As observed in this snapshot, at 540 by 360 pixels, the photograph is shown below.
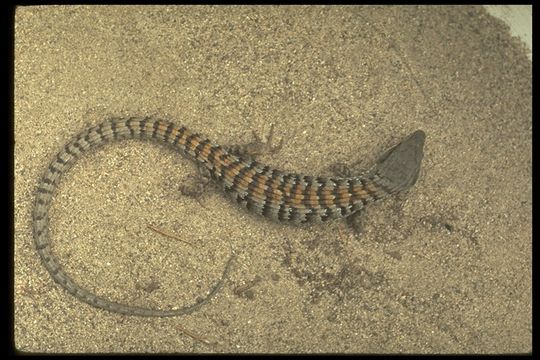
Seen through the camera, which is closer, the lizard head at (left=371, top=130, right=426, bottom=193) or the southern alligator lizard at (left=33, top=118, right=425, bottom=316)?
the southern alligator lizard at (left=33, top=118, right=425, bottom=316)

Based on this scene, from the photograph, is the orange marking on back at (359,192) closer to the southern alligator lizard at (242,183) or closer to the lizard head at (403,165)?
the southern alligator lizard at (242,183)

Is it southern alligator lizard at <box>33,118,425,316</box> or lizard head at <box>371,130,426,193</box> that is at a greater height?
lizard head at <box>371,130,426,193</box>

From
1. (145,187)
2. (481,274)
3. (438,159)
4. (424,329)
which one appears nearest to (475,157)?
(438,159)

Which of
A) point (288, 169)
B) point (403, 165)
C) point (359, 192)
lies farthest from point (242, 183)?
point (403, 165)

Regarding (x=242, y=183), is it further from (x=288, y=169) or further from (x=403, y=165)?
(x=403, y=165)

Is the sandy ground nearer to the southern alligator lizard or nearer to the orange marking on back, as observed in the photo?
the southern alligator lizard

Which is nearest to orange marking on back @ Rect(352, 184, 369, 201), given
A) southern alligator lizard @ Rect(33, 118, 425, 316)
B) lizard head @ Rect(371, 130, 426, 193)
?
southern alligator lizard @ Rect(33, 118, 425, 316)

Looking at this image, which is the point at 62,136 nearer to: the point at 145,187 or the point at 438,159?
the point at 145,187
